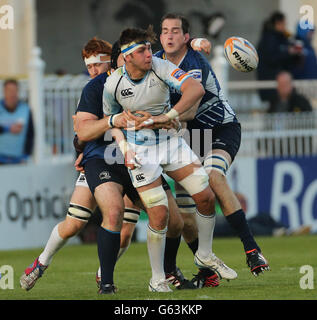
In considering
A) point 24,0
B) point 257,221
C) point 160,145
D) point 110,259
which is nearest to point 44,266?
point 110,259

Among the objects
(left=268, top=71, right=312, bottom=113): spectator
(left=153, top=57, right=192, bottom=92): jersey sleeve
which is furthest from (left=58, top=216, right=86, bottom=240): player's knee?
(left=268, top=71, right=312, bottom=113): spectator

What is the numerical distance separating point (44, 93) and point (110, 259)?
7991 mm

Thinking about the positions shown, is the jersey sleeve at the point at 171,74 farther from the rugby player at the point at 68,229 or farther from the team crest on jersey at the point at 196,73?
the rugby player at the point at 68,229

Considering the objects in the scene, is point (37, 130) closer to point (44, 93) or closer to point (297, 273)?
point (44, 93)

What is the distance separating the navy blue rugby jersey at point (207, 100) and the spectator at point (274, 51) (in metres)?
8.12

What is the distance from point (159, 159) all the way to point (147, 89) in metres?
0.62

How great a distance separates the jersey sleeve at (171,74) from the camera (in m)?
9.55

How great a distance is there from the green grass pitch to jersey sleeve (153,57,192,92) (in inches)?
69.7

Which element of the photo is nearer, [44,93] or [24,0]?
[44,93]

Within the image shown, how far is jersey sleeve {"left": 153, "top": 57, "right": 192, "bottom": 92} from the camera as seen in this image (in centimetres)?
955

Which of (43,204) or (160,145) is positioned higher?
(160,145)

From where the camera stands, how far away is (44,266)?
10266 mm

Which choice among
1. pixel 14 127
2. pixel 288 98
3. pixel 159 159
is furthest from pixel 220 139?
pixel 288 98

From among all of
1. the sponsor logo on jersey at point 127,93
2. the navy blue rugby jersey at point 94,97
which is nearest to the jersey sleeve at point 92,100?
the navy blue rugby jersey at point 94,97
